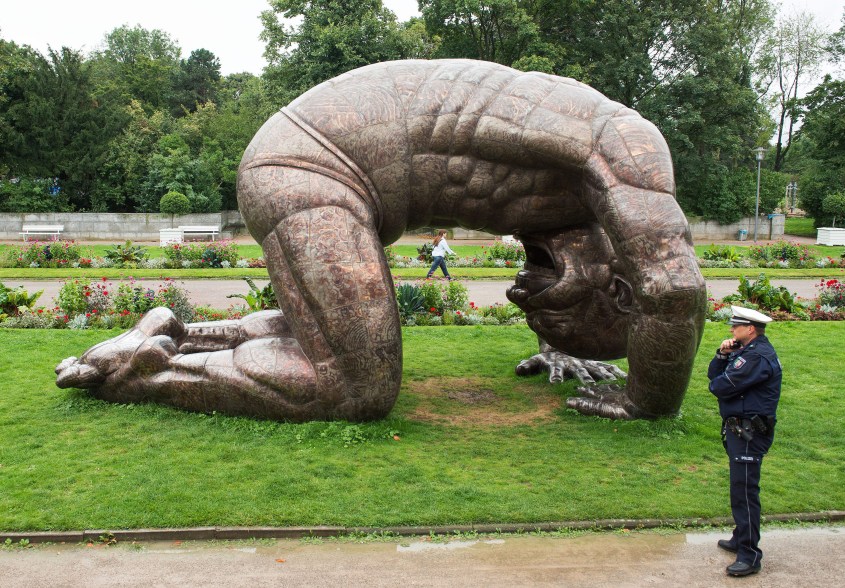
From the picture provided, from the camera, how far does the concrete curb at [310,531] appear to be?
4.89 m

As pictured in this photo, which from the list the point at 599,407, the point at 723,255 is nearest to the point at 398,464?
the point at 599,407

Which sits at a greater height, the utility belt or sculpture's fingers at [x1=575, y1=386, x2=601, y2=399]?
the utility belt

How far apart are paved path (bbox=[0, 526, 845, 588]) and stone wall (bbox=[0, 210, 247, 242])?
2849 cm

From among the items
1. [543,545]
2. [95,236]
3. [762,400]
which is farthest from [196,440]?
[95,236]

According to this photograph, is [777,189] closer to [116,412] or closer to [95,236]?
[95,236]

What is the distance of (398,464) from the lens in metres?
6.07

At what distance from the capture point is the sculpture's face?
7066mm

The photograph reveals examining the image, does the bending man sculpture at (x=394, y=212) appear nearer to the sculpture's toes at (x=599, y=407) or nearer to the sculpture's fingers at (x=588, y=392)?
the sculpture's toes at (x=599, y=407)

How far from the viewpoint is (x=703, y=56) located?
34.0 m

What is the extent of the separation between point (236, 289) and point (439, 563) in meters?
12.7

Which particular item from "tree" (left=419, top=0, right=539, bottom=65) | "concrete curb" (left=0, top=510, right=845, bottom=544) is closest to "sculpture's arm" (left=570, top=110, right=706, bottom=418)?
"concrete curb" (left=0, top=510, right=845, bottom=544)

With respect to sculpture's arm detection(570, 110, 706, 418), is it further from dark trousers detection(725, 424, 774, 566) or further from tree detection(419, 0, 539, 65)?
tree detection(419, 0, 539, 65)

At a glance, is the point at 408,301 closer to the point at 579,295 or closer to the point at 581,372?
the point at 581,372

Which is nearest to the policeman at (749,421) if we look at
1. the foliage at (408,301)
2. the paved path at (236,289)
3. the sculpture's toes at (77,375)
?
the sculpture's toes at (77,375)
